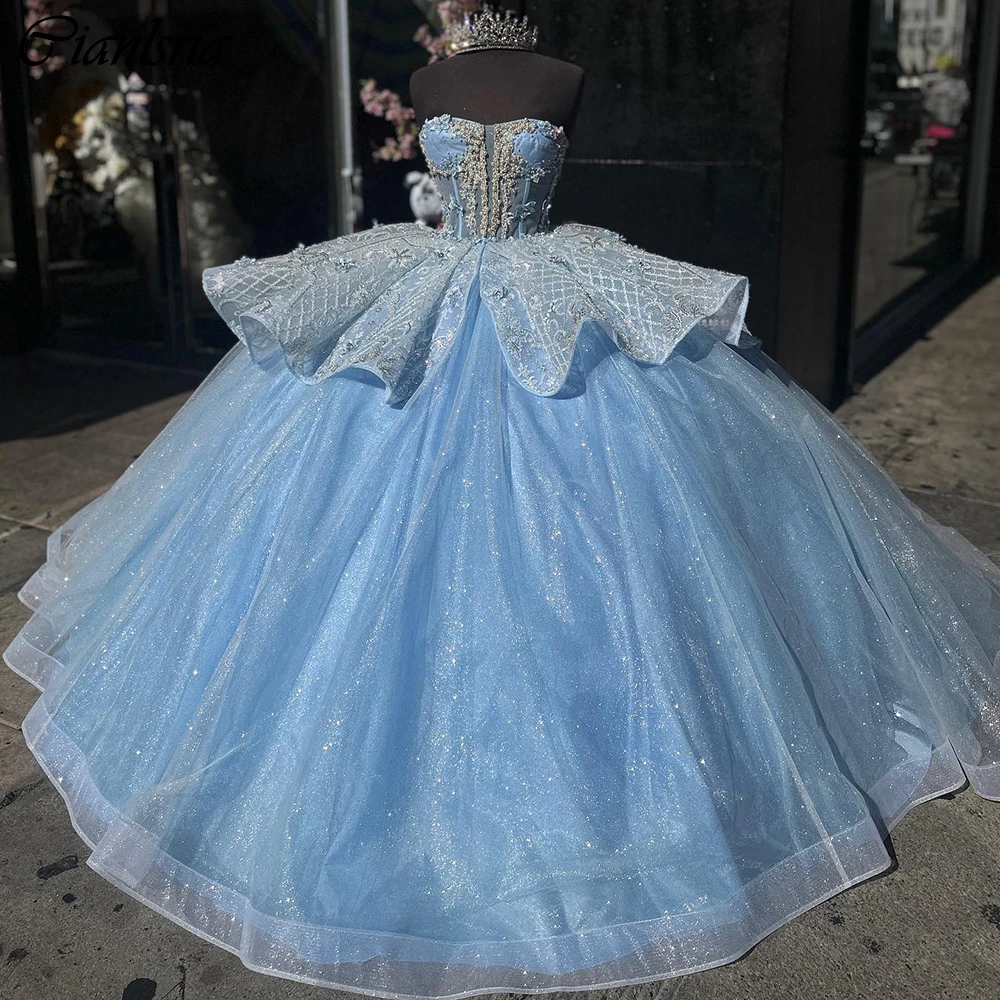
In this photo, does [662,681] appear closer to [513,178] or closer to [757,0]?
A: [513,178]

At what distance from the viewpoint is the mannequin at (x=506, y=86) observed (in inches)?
124

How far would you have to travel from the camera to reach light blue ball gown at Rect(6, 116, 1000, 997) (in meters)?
2.29

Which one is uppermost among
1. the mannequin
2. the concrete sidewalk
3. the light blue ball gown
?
the mannequin

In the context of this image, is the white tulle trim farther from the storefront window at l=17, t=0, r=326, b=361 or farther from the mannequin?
the storefront window at l=17, t=0, r=326, b=361

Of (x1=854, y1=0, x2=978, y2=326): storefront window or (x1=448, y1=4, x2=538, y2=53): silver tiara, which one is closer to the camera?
(x1=448, y1=4, x2=538, y2=53): silver tiara

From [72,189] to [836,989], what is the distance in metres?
6.83

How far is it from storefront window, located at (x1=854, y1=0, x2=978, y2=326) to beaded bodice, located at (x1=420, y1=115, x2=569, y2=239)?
495 centimetres

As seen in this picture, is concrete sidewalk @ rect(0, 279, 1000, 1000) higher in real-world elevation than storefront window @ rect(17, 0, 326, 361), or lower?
lower

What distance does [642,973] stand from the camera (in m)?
2.19

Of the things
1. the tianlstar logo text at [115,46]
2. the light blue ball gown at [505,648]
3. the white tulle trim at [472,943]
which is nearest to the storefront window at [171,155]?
the tianlstar logo text at [115,46]

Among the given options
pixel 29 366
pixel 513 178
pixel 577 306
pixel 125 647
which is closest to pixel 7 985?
pixel 125 647

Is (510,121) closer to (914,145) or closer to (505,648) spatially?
(505,648)

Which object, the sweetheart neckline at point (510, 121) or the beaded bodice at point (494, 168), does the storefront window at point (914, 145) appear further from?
the beaded bodice at point (494, 168)

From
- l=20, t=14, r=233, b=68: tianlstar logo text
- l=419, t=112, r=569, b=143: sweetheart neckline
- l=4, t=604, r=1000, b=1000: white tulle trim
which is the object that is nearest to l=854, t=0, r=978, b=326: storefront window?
l=20, t=14, r=233, b=68: tianlstar logo text
